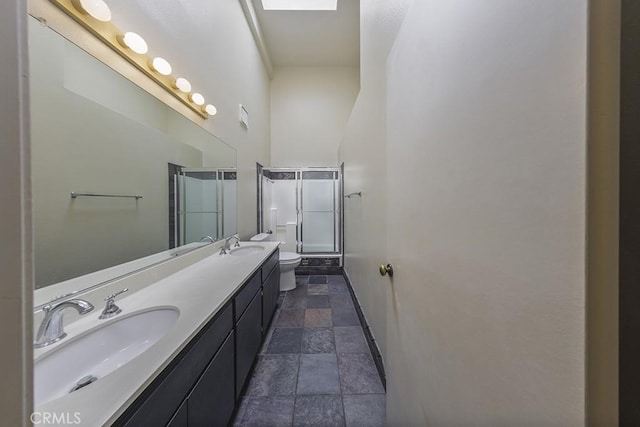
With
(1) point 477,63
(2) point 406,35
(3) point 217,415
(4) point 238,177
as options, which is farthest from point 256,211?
(1) point 477,63

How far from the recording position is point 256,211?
326 centimetres

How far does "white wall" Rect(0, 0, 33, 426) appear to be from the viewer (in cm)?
28

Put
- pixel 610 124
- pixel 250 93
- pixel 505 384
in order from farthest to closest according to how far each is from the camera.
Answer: pixel 250 93
pixel 505 384
pixel 610 124

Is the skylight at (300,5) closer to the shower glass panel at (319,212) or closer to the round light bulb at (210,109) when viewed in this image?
the round light bulb at (210,109)

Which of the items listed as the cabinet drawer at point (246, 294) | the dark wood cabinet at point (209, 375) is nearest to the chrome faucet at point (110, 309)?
the dark wood cabinet at point (209, 375)

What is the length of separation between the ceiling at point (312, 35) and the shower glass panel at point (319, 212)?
1757mm

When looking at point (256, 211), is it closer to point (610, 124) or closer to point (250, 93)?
point (250, 93)

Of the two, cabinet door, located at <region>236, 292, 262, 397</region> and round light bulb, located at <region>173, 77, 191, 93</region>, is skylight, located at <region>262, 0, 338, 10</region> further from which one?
cabinet door, located at <region>236, 292, 262, 397</region>

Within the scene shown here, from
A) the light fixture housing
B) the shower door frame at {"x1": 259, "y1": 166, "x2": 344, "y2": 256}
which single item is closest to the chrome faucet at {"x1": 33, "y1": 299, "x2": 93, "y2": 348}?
the light fixture housing

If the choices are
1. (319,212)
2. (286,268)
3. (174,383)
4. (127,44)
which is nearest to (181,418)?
(174,383)

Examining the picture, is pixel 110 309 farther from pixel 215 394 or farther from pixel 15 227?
pixel 15 227

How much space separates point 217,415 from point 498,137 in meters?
1.39

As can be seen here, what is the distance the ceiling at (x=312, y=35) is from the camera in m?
2.85

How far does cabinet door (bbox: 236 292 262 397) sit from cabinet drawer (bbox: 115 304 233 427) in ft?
1.01
